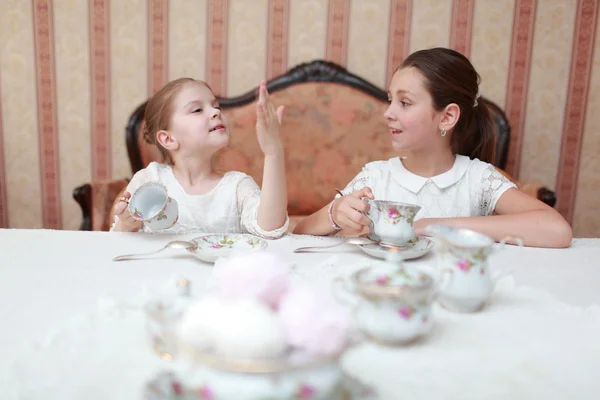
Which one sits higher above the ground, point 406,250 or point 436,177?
point 436,177

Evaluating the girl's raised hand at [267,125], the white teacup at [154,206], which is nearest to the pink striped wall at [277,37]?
the girl's raised hand at [267,125]

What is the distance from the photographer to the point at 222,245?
126cm

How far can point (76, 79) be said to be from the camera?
2.85 meters

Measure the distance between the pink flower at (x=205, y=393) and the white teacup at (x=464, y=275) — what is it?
458mm

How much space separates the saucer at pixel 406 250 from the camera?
117 centimetres

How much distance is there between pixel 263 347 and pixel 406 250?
2.53ft

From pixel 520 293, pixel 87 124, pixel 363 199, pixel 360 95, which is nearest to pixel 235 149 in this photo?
pixel 360 95

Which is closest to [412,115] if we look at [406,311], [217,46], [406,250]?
[406,250]

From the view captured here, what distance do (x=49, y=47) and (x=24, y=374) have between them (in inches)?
105

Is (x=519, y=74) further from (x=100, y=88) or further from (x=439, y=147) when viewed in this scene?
(x=100, y=88)

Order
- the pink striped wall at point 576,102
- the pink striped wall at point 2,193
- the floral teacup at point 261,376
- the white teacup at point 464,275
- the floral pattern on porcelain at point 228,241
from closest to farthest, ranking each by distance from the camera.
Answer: the floral teacup at point 261,376 → the white teacup at point 464,275 → the floral pattern on porcelain at point 228,241 → the pink striped wall at point 576,102 → the pink striped wall at point 2,193

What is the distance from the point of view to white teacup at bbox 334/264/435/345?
Result: 2.24ft

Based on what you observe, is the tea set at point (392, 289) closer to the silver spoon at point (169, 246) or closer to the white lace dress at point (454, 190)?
the silver spoon at point (169, 246)

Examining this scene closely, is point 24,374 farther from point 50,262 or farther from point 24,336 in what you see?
point 50,262
